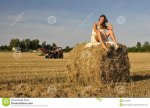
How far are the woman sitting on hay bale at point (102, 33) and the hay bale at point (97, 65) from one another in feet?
0.31

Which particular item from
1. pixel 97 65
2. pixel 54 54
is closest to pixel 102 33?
pixel 97 65

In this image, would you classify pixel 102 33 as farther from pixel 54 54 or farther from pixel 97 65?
pixel 54 54

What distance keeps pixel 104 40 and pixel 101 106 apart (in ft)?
9.01

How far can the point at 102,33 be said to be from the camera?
18.7 ft

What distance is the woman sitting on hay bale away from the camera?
5.33 metres

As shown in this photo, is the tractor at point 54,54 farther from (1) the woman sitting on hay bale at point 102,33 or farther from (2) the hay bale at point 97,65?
(1) the woman sitting on hay bale at point 102,33

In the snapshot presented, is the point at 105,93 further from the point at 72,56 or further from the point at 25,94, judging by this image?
the point at 72,56

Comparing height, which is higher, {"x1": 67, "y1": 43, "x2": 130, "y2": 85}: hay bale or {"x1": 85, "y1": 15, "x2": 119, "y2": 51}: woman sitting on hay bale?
{"x1": 85, "y1": 15, "x2": 119, "y2": 51}: woman sitting on hay bale

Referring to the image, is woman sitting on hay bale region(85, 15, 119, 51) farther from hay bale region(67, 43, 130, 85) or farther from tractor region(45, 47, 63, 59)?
tractor region(45, 47, 63, 59)

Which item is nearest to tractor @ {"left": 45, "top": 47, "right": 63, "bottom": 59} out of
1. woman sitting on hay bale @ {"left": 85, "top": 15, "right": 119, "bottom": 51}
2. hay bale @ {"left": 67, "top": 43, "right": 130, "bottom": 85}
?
hay bale @ {"left": 67, "top": 43, "right": 130, "bottom": 85}

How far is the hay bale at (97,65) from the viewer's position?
5953 mm

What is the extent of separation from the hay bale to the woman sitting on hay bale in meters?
0.09

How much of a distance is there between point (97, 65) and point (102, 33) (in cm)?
53

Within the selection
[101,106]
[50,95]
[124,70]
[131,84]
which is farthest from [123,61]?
[101,106]
